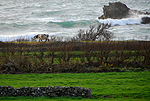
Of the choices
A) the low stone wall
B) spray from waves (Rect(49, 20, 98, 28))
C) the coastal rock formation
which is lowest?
the low stone wall

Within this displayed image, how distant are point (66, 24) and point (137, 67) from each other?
139ft

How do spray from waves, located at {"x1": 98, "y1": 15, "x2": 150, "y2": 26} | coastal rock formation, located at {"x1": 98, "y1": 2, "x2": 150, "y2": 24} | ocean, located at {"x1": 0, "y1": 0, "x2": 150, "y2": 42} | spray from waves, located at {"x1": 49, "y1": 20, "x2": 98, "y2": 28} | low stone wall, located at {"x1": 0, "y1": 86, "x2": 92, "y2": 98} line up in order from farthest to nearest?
1. coastal rock formation, located at {"x1": 98, "y1": 2, "x2": 150, "y2": 24}
2. spray from waves, located at {"x1": 98, "y1": 15, "x2": 150, "y2": 26}
3. spray from waves, located at {"x1": 49, "y1": 20, "x2": 98, "y2": 28}
4. ocean, located at {"x1": 0, "y1": 0, "x2": 150, "y2": 42}
5. low stone wall, located at {"x1": 0, "y1": 86, "x2": 92, "y2": 98}

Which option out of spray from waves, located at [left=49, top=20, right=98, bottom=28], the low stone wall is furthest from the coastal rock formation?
the low stone wall

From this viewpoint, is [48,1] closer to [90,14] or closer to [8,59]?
[90,14]

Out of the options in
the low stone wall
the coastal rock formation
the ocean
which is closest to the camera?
the low stone wall

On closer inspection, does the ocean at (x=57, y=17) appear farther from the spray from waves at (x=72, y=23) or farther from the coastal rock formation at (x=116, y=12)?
the coastal rock formation at (x=116, y=12)

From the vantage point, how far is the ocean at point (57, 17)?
49200mm

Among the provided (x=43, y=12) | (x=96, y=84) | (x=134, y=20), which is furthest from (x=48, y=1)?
(x=96, y=84)

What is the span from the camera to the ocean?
49200mm

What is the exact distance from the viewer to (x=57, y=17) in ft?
202

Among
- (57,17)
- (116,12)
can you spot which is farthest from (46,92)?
(116,12)

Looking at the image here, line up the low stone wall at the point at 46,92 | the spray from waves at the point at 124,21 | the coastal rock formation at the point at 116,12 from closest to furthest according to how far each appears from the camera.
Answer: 1. the low stone wall at the point at 46,92
2. the spray from waves at the point at 124,21
3. the coastal rock formation at the point at 116,12

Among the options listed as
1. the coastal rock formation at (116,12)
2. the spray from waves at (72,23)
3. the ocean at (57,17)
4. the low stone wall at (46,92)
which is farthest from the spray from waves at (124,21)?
the low stone wall at (46,92)

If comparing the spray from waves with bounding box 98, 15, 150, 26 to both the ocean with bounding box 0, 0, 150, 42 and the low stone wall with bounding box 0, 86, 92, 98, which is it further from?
the low stone wall with bounding box 0, 86, 92, 98
